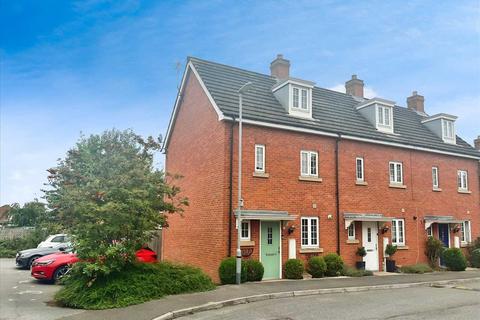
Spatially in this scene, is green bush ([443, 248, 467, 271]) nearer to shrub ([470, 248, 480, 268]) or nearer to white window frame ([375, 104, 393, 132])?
shrub ([470, 248, 480, 268])

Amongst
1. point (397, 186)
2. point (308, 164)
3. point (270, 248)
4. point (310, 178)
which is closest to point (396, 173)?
point (397, 186)

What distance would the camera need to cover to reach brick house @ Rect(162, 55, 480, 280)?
1669 centimetres

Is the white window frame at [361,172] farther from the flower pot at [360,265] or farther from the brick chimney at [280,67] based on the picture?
the brick chimney at [280,67]

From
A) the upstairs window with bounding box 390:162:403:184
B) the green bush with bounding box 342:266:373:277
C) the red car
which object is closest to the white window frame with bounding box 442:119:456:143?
the upstairs window with bounding box 390:162:403:184

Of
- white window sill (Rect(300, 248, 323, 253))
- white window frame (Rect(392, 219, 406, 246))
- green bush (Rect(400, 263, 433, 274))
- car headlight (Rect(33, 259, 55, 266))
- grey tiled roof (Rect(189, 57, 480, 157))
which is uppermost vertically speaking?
grey tiled roof (Rect(189, 57, 480, 157))

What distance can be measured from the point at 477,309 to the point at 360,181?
9.53 meters

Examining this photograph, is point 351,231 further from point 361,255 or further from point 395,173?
point 395,173

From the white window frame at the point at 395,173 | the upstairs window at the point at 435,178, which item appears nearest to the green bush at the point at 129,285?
the white window frame at the point at 395,173

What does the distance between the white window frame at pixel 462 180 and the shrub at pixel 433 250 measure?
4.53m

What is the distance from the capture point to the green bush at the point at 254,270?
604 inches

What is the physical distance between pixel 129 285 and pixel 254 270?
5166 millimetres

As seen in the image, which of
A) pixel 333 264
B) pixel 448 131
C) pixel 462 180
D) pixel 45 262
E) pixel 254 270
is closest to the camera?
pixel 254 270

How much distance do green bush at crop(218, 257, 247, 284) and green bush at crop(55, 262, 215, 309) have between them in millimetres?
1495

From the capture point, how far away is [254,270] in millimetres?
15391
